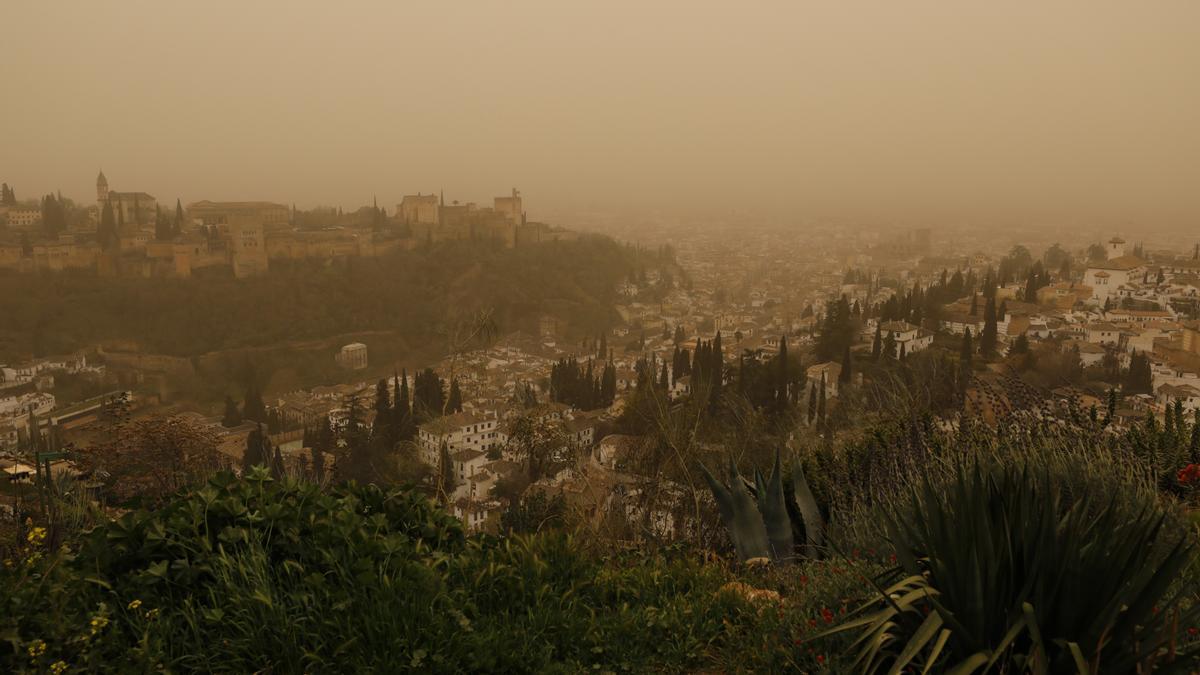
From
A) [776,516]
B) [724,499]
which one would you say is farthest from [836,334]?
[724,499]

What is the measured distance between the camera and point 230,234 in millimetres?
55031

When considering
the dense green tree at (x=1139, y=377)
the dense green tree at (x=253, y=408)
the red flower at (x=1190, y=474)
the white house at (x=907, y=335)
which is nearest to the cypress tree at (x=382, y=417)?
the dense green tree at (x=253, y=408)

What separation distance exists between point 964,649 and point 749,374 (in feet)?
65.8

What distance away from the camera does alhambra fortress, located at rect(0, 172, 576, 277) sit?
49.2 meters

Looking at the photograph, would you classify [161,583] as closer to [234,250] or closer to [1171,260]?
[1171,260]

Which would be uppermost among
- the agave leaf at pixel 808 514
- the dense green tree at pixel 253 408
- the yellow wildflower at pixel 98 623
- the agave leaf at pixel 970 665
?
the agave leaf at pixel 970 665

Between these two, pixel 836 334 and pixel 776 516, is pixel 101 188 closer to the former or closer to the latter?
pixel 836 334

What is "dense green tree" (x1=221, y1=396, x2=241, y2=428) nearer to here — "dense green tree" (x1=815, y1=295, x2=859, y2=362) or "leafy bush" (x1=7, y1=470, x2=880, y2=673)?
"dense green tree" (x1=815, y1=295, x2=859, y2=362)

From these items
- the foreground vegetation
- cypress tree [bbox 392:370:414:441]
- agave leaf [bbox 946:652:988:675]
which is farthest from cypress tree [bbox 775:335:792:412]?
agave leaf [bbox 946:652:988:675]

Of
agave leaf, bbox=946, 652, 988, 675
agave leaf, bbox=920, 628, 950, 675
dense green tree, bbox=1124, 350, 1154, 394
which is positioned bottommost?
dense green tree, bbox=1124, 350, 1154, 394

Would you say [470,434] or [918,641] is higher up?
[918,641]

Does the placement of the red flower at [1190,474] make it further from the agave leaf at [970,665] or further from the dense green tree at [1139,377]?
the dense green tree at [1139,377]

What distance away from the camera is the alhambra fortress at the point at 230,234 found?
161 ft

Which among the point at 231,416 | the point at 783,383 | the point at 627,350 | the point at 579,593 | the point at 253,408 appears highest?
the point at 579,593
